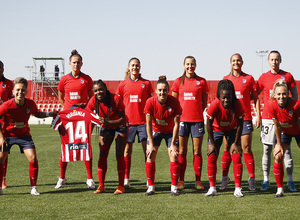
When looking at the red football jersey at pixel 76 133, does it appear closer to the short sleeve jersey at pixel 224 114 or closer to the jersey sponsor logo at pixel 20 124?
the jersey sponsor logo at pixel 20 124

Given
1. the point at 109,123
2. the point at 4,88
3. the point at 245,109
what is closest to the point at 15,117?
the point at 4,88

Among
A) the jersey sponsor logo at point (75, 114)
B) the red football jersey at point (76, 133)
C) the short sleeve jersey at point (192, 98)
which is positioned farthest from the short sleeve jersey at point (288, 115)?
the jersey sponsor logo at point (75, 114)

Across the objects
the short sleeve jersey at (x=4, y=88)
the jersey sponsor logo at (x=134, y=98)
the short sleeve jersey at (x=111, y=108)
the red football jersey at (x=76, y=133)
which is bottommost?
the red football jersey at (x=76, y=133)

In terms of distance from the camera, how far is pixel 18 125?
230 inches

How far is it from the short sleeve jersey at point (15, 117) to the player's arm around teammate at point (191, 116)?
7.84ft

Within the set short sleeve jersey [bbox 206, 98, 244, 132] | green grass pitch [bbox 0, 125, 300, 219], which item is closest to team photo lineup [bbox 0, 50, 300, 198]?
short sleeve jersey [bbox 206, 98, 244, 132]

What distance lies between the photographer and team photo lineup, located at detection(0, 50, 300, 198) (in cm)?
559

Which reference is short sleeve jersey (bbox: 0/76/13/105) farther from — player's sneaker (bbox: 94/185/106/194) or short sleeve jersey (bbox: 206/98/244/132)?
short sleeve jersey (bbox: 206/98/244/132)

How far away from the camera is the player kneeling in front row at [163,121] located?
5.69 m

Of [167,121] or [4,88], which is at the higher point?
[4,88]

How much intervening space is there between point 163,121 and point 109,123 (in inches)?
32.3

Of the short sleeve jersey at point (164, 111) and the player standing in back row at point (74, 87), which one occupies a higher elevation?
the player standing in back row at point (74, 87)

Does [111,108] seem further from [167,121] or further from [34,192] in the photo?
[34,192]

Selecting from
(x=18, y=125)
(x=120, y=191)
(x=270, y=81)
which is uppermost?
(x=270, y=81)
